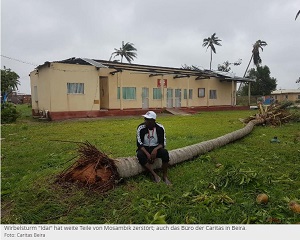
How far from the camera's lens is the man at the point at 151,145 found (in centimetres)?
449

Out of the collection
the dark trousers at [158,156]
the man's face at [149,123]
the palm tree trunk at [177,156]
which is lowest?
the palm tree trunk at [177,156]

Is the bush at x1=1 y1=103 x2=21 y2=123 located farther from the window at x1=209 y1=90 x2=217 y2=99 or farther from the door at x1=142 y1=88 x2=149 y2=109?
the window at x1=209 y1=90 x2=217 y2=99

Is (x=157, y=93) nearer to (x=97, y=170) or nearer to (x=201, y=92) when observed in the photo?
(x=201, y=92)

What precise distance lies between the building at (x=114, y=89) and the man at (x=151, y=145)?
13964mm

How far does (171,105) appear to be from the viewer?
80.8 feet

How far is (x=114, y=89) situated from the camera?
20.9 metres

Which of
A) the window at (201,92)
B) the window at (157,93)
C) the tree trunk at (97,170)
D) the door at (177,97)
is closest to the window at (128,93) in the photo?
the window at (157,93)

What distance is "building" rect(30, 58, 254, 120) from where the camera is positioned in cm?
1789

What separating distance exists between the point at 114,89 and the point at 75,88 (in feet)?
11.1

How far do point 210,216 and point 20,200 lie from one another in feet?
8.72

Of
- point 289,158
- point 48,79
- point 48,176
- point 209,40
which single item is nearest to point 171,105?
point 48,79

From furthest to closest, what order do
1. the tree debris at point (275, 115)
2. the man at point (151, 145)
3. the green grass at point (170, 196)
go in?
the tree debris at point (275, 115) → the man at point (151, 145) → the green grass at point (170, 196)

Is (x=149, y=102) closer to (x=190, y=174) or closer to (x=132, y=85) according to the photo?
(x=132, y=85)

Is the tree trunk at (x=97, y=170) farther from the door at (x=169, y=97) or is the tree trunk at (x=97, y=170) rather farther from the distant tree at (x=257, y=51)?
the distant tree at (x=257, y=51)
